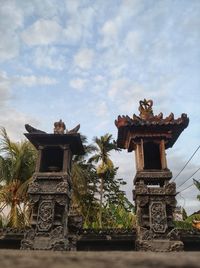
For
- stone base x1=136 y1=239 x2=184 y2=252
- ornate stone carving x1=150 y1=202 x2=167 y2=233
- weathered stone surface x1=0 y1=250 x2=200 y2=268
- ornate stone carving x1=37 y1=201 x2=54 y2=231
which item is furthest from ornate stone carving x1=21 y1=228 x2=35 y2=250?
weathered stone surface x1=0 y1=250 x2=200 y2=268

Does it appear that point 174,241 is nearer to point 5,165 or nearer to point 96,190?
A: point 5,165

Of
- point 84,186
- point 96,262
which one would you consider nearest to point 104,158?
point 84,186

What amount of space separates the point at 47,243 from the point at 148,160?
17.1 feet

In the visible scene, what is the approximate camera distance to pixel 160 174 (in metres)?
9.25

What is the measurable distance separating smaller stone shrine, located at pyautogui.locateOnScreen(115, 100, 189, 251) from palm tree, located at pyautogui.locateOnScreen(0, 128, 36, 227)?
705 cm

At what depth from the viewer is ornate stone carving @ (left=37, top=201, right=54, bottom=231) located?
329 inches

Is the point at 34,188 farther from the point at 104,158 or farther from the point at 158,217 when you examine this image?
the point at 104,158

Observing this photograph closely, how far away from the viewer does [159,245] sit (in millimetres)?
8086

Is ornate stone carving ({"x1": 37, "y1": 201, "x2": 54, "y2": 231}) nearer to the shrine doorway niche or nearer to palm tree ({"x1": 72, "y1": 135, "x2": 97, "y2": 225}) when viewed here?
the shrine doorway niche

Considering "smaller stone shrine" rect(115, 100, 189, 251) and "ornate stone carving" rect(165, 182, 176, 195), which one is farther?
"ornate stone carving" rect(165, 182, 176, 195)

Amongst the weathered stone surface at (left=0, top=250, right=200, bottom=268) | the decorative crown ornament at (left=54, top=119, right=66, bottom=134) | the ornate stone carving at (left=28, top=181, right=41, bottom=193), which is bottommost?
the weathered stone surface at (left=0, top=250, right=200, bottom=268)

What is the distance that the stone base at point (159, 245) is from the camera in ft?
26.2

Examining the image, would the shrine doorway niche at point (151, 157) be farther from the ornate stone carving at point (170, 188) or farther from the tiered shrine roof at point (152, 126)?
the ornate stone carving at point (170, 188)

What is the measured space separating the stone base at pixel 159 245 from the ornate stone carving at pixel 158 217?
1.14ft
